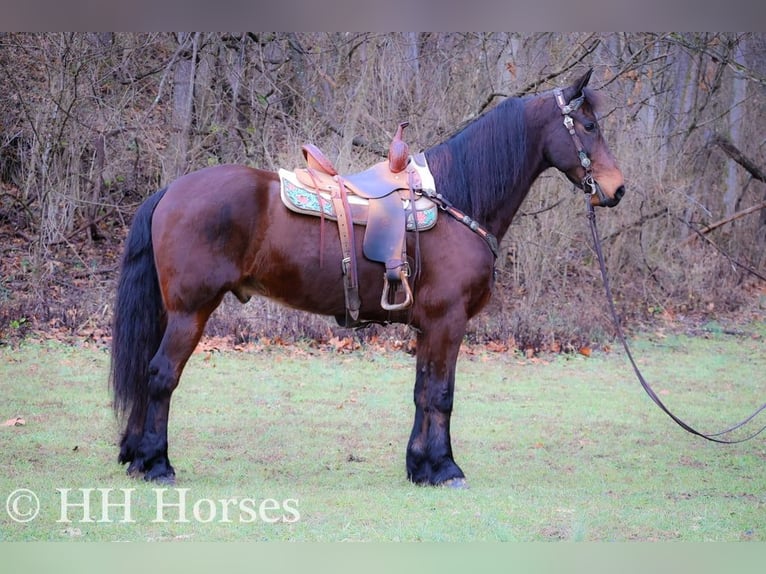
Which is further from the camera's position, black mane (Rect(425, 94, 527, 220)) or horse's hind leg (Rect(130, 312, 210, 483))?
black mane (Rect(425, 94, 527, 220))

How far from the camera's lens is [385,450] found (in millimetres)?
5492

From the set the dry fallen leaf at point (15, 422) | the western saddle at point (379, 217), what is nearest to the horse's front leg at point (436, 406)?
the western saddle at point (379, 217)

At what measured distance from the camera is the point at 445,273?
4.49 m

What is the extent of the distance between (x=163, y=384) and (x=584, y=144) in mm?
2393

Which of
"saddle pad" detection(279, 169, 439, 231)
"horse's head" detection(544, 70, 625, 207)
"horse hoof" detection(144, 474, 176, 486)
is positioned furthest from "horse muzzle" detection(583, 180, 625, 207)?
"horse hoof" detection(144, 474, 176, 486)

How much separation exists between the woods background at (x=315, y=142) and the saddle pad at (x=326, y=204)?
4.70m

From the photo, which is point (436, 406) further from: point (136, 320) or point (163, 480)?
point (136, 320)

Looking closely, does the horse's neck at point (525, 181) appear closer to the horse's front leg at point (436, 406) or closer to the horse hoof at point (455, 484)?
the horse's front leg at point (436, 406)

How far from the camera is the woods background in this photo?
971 centimetres

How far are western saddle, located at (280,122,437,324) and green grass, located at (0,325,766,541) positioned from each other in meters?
1.00

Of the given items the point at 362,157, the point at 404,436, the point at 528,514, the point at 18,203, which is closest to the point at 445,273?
the point at 528,514

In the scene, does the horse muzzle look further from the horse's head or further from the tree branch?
the tree branch

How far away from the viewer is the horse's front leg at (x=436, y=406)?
4.48 meters

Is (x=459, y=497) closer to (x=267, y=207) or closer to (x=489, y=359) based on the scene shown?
(x=267, y=207)
